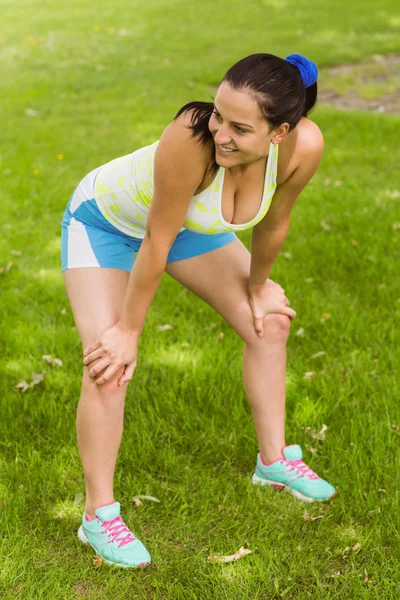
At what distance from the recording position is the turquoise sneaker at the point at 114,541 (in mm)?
2531

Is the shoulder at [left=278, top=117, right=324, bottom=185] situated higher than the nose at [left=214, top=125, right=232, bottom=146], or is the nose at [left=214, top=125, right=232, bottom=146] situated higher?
the nose at [left=214, top=125, right=232, bottom=146]

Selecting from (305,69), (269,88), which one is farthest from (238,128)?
(305,69)

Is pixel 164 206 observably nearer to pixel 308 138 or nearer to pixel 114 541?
pixel 308 138

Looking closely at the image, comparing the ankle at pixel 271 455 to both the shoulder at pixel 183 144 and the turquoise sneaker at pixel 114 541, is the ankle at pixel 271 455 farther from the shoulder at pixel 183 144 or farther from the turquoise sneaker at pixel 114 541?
the shoulder at pixel 183 144

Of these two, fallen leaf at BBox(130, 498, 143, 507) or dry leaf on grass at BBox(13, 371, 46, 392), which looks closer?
fallen leaf at BBox(130, 498, 143, 507)

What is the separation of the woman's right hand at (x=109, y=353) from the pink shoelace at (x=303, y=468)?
89cm

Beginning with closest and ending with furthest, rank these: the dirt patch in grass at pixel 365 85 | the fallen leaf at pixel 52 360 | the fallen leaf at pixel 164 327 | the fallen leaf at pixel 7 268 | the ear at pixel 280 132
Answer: the ear at pixel 280 132
the fallen leaf at pixel 52 360
the fallen leaf at pixel 164 327
the fallen leaf at pixel 7 268
the dirt patch in grass at pixel 365 85

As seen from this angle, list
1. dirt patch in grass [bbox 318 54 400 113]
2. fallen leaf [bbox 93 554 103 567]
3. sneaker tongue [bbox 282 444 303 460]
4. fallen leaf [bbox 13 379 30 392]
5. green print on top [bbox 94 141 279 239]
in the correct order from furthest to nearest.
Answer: dirt patch in grass [bbox 318 54 400 113] < fallen leaf [bbox 13 379 30 392] < sneaker tongue [bbox 282 444 303 460] < fallen leaf [bbox 93 554 103 567] < green print on top [bbox 94 141 279 239]

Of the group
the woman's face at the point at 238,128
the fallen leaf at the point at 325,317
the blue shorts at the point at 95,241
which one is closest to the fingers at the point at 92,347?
the blue shorts at the point at 95,241

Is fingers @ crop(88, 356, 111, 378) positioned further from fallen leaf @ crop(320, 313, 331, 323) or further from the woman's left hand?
fallen leaf @ crop(320, 313, 331, 323)

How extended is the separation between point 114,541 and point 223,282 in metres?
1.01

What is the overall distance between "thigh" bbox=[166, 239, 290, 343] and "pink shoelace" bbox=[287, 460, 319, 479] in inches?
21.3

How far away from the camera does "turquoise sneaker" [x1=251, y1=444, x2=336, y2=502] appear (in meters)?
2.84

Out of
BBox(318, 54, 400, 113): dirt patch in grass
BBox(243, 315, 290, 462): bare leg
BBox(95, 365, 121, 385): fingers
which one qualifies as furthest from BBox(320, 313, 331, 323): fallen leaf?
BBox(318, 54, 400, 113): dirt patch in grass
